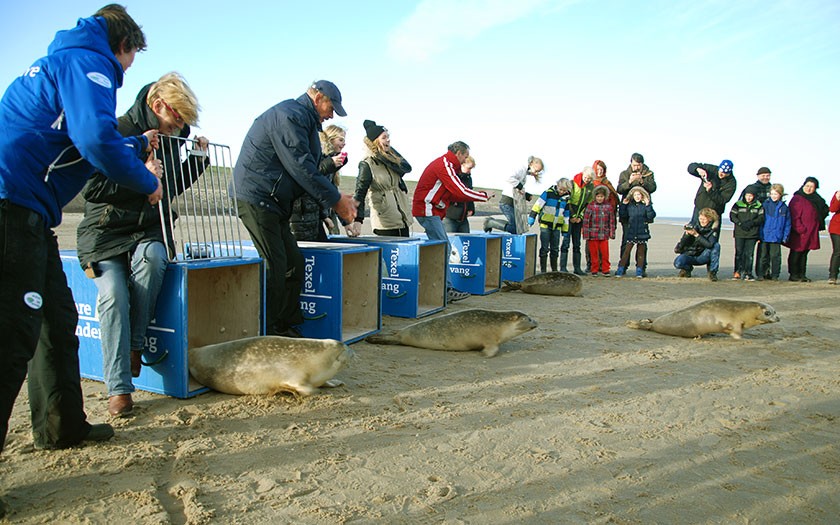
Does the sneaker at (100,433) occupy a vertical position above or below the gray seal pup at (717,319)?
below

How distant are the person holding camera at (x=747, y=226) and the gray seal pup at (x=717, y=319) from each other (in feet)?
20.8

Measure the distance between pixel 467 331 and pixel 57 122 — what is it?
3.71 m

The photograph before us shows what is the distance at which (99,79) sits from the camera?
108 inches

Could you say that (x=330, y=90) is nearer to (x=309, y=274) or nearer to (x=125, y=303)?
(x=309, y=274)

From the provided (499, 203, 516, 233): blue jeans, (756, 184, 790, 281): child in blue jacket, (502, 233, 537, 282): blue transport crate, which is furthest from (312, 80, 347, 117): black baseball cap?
(756, 184, 790, 281): child in blue jacket

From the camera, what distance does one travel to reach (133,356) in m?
3.89

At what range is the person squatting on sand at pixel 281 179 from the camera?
486 centimetres

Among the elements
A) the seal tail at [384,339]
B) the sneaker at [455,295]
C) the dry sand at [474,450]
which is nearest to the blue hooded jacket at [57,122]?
the dry sand at [474,450]

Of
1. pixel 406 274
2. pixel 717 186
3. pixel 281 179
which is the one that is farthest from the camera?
pixel 717 186

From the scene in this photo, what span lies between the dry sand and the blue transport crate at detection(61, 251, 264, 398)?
0.16 m

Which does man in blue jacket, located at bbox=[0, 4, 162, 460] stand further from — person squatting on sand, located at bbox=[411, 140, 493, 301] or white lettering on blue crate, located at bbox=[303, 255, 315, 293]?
person squatting on sand, located at bbox=[411, 140, 493, 301]

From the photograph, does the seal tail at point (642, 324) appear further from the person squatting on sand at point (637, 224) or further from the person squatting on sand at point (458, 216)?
the person squatting on sand at point (637, 224)

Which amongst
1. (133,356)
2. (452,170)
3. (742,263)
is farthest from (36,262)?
(742,263)

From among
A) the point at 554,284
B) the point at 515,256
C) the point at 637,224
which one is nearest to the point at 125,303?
the point at 554,284
